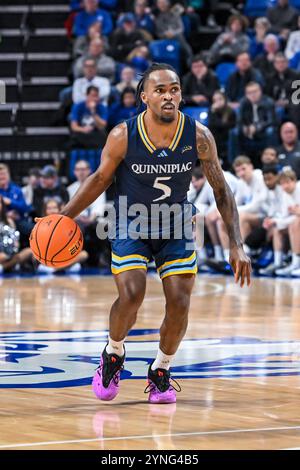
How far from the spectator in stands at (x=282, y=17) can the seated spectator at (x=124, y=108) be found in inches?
113

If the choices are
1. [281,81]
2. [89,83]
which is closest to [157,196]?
[281,81]

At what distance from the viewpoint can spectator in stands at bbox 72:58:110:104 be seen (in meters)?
18.4

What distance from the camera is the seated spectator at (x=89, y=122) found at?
59.1 ft

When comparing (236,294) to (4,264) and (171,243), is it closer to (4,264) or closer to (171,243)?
(4,264)

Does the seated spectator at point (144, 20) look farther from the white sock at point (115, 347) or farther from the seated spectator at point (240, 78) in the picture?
the white sock at point (115, 347)

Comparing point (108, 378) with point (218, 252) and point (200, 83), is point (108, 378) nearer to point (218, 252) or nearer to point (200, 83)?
point (218, 252)

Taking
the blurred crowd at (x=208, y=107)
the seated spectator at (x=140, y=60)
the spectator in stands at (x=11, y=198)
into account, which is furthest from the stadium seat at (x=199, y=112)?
the spectator in stands at (x=11, y=198)

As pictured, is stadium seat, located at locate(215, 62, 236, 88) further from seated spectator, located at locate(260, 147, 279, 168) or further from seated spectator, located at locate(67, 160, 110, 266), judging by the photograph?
seated spectator, located at locate(260, 147, 279, 168)

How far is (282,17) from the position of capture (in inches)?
746

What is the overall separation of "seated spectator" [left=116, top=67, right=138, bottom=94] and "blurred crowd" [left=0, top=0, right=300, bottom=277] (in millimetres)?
23

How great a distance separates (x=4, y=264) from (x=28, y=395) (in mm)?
10084

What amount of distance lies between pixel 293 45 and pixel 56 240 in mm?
12802

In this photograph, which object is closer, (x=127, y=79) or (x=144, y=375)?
(x=144, y=375)
